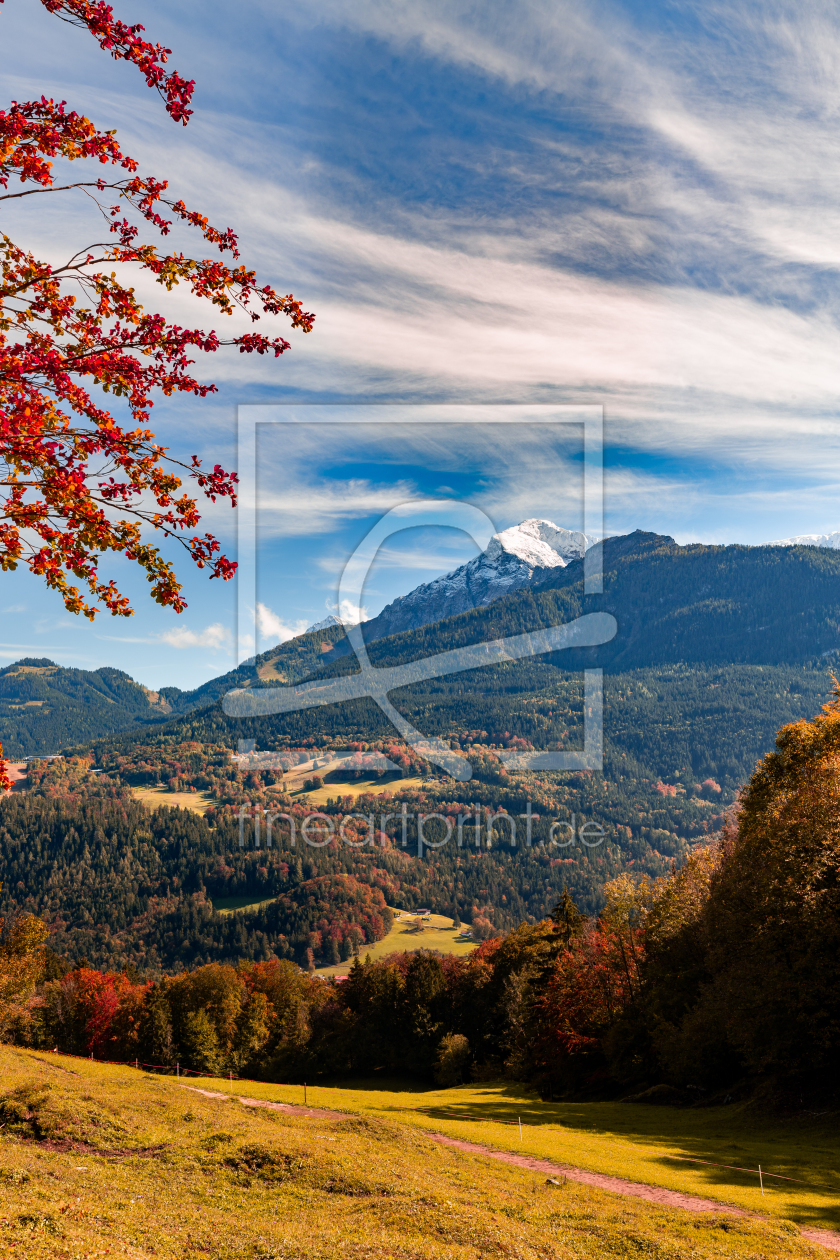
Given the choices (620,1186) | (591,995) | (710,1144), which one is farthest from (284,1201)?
(591,995)

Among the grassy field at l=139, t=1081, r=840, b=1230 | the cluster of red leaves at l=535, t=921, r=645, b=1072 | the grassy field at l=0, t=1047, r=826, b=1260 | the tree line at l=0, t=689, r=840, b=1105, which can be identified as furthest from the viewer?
the cluster of red leaves at l=535, t=921, r=645, b=1072

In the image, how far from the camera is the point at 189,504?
7.31m

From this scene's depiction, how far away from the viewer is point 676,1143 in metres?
26.3

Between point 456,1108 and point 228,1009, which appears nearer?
point 456,1108

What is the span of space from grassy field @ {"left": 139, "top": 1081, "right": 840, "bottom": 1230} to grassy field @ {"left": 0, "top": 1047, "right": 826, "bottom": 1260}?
8.46 feet

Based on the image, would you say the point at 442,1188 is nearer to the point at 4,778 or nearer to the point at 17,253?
the point at 4,778

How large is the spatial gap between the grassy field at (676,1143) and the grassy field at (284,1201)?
102 inches

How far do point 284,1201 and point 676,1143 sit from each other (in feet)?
55.5

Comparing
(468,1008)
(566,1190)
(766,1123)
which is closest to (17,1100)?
(566,1190)

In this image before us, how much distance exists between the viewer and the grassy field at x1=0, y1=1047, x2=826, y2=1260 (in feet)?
45.4

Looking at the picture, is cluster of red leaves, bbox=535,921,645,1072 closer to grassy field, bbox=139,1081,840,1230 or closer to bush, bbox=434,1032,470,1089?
grassy field, bbox=139,1081,840,1230

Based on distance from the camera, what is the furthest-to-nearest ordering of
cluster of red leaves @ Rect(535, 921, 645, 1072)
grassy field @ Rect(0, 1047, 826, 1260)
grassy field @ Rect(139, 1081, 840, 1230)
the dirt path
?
1. cluster of red leaves @ Rect(535, 921, 645, 1072)
2. grassy field @ Rect(139, 1081, 840, 1230)
3. the dirt path
4. grassy field @ Rect(0, 1047, 826, 1260)

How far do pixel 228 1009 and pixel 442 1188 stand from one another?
66.2 m

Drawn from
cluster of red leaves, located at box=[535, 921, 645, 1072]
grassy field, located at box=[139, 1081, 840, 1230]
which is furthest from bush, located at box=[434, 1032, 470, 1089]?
grassy field, located at box=[139, 1081, 840, 1230]
